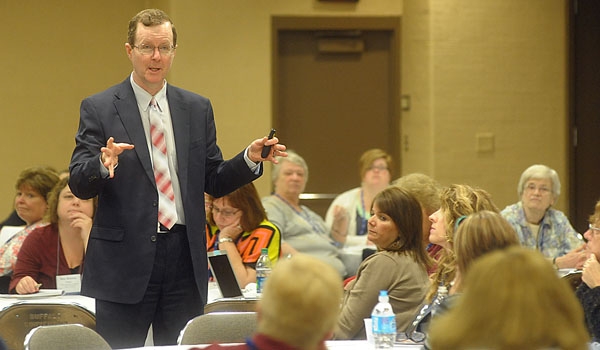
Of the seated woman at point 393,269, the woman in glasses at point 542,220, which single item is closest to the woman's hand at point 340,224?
the woman in glasses at point 542,220

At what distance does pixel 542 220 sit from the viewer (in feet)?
21.9

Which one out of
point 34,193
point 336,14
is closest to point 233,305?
point 34,193

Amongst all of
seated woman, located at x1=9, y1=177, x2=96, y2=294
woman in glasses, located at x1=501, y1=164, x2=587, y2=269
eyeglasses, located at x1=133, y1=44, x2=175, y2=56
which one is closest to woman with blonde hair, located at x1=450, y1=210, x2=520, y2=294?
eyeglasses, located at x1=133, y1=44, x2=175, y2=56

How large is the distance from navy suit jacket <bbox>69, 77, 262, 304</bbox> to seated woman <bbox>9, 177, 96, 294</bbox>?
1.81m

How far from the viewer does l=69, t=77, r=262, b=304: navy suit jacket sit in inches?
136

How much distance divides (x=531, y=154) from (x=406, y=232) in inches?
191

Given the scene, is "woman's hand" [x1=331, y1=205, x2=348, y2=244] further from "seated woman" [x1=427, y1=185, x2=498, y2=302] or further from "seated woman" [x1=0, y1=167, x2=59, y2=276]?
"seated woman" [x1=427, y1=185, x2=498, y2=302]

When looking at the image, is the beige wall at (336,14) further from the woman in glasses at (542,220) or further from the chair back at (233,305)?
the chair back at (233,305)

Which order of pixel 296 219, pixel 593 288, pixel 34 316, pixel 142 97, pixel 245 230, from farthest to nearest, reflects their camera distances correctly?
1. pixel 296 219
2. pixel 245 230
3. pixel 34 316
4. pixel 593 288
5. pixel 142 97

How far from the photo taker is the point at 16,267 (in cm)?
527

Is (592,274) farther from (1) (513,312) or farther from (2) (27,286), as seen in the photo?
(2) (27,286)

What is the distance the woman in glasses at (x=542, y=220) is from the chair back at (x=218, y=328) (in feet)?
11.4

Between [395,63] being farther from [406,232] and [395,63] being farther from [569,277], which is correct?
[406,232]

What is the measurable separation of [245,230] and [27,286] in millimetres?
1283
